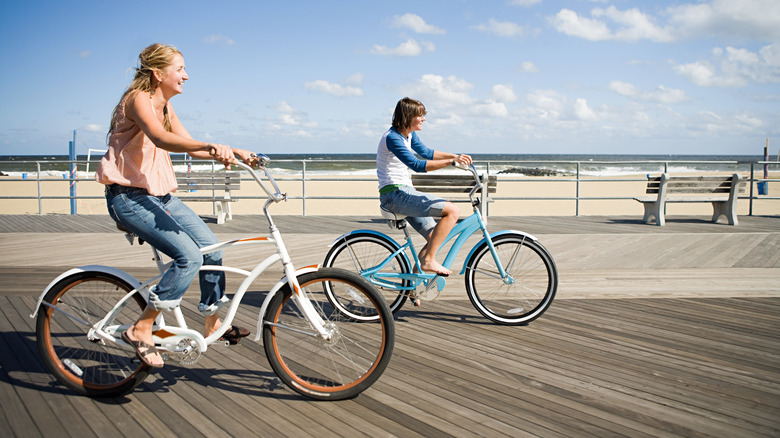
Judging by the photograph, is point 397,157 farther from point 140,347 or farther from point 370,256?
point 140,347

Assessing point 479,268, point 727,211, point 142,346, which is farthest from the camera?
point 727,211

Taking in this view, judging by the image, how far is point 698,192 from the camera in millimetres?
9797

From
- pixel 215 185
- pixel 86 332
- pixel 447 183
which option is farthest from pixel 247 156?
pixel 215 185

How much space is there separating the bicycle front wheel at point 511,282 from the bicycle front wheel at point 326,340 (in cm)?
130

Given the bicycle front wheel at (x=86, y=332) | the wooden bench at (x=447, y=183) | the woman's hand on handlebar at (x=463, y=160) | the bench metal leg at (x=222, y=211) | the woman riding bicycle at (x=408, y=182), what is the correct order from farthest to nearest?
the bench metal leg at (x=222, y=211), the wooden bench at (x=447, y=183), the woman riding bicycle at (x=408, y=182), the woman's hand on handlebar at (x=463, y=160), the bicycle front wheel at (x=86, y=332)

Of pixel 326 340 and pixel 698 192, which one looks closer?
pixel 326 340

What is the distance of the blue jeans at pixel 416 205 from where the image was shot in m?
4.12

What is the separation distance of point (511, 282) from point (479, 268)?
0.24m

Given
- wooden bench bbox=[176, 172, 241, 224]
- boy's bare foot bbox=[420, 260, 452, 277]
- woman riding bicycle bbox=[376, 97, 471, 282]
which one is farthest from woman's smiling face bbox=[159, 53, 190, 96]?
wooden bench bbox=[176, 172, 241, 224]

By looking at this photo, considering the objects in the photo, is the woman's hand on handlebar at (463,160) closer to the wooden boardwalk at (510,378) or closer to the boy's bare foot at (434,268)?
the boy's bare foot at (434,268)

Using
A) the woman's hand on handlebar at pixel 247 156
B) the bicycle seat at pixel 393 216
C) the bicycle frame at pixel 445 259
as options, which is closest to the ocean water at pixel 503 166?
the bicycle seat at pixel 393 216

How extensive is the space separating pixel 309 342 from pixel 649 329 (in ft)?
7.78

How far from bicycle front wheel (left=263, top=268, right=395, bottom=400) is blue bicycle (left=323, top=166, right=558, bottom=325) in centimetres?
95

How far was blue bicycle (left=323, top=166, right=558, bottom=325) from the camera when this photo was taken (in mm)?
4164
